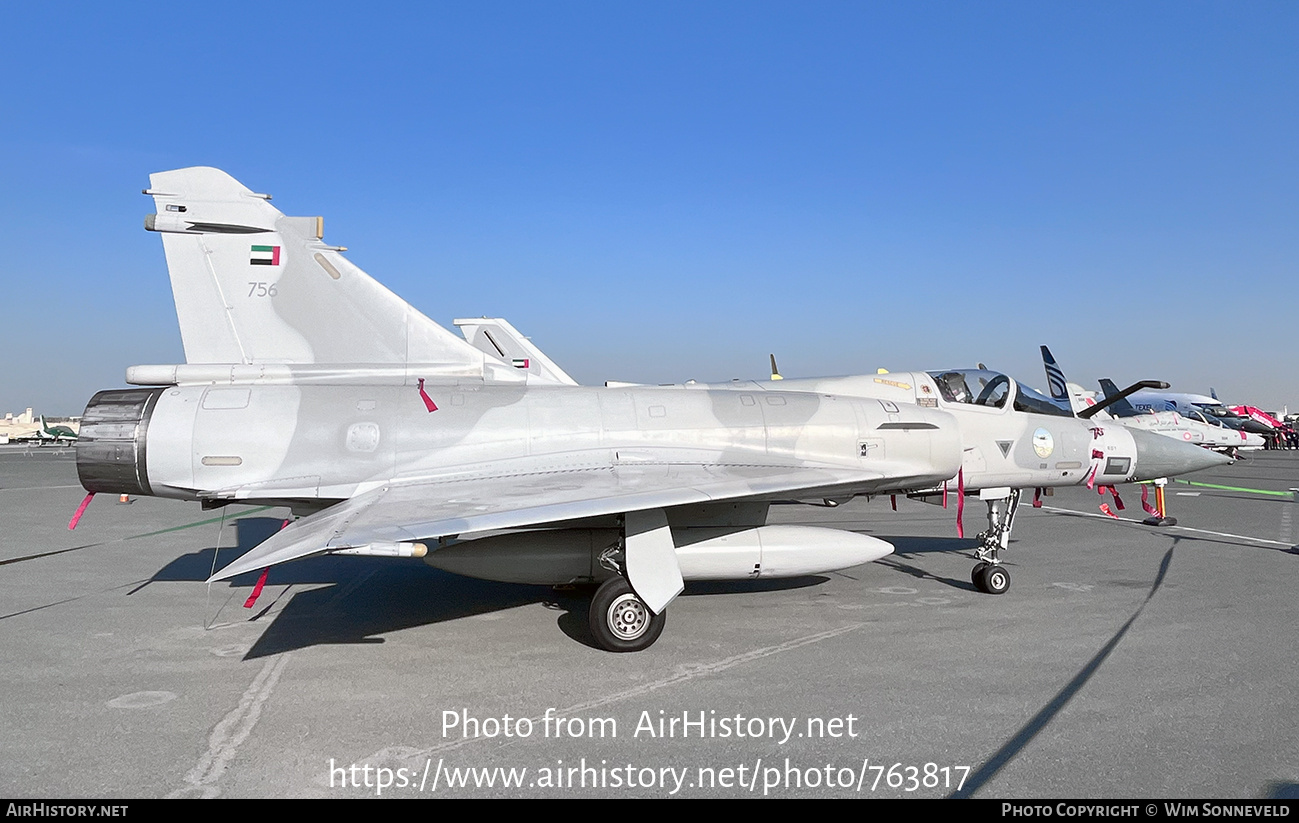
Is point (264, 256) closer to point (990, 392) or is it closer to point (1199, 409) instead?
point (990, 392)

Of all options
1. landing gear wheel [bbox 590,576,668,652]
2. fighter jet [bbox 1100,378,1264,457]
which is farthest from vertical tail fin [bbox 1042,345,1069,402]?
landing gear wheel [bbox 590,576,668,652]

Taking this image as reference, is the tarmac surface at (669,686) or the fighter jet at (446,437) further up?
the fighter jet at (446,437)

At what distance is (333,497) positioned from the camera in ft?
22.0

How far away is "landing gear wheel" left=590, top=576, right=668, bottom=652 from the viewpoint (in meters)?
6.21

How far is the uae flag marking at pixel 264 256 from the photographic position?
24.4 ft

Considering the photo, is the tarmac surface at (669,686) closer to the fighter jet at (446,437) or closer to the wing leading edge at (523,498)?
the fighter jet at (446,437)

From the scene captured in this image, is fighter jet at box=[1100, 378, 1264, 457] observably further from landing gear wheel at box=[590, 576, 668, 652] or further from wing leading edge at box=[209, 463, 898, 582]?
landing gear wheel at box=[590, 576, 668, 652]

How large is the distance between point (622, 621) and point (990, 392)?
16.9 ft

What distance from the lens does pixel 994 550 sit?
8.26m

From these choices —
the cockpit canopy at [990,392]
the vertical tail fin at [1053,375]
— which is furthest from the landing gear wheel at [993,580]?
the vertical tail fin at [1053,375]

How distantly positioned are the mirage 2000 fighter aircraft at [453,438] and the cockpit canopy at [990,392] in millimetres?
523

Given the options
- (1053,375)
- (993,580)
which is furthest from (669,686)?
(1053,375)
